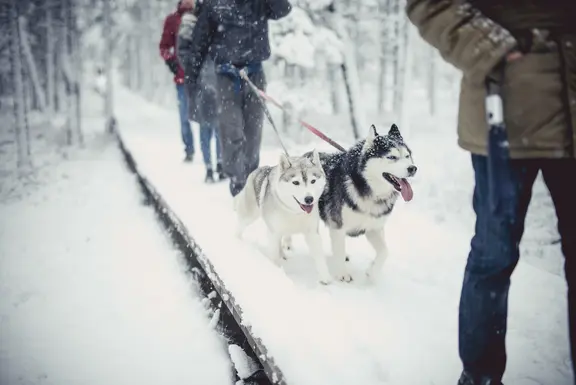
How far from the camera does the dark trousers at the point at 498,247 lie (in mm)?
1603

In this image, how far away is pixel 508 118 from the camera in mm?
1551

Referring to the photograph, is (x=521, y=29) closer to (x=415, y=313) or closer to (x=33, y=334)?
(x=415, y=313)

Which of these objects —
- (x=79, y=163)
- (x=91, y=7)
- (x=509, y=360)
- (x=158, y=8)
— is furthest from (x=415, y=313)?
(x=158, y=8)

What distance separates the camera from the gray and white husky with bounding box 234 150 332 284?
10.9 feet

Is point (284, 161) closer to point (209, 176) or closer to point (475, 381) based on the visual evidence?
point (475, 381)

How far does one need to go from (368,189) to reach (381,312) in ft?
3.01

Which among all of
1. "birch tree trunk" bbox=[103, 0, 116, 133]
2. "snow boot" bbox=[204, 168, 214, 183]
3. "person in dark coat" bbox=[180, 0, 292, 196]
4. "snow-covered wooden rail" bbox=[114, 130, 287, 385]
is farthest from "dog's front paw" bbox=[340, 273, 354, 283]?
"birch tree trunk" bbox=[103, 0, 116, 133]

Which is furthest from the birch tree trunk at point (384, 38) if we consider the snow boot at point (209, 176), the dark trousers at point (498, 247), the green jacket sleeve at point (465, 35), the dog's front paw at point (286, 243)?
the dark trousers at point (498, 247)

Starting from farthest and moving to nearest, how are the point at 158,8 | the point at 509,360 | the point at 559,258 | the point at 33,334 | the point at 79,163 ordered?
the point at 158,8 → the point at 79,163 → the point at 559,258 → the point at 33,334 → the point at 509,360

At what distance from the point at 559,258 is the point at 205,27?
475 cm

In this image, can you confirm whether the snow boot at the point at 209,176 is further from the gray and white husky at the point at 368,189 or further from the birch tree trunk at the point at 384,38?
→ the birch tree trunk at the point at 384,38

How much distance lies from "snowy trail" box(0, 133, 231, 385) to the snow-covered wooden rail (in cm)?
12

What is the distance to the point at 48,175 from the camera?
10.1 metres

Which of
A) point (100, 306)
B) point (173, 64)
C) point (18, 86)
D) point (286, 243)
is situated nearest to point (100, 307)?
point (100, 306)
